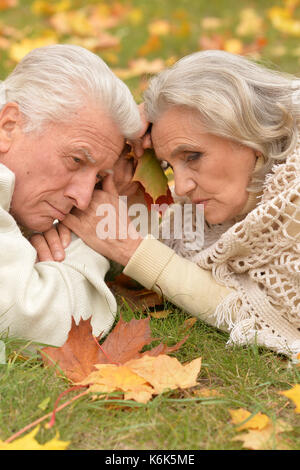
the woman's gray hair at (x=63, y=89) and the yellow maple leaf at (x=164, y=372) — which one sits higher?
the woman's gray hair at (x=63, y=89)

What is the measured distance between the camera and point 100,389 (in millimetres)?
2145

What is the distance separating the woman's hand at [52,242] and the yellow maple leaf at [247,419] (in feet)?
3.46

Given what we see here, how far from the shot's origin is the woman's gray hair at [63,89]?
102 inches

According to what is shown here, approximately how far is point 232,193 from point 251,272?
35 cm

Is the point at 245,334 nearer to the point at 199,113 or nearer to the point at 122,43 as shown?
the point at 199,113

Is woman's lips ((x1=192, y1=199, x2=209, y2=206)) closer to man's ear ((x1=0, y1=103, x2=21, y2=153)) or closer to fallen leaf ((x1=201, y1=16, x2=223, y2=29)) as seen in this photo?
man's ear ((x1=0, y1=103, x2=21, y2=153))

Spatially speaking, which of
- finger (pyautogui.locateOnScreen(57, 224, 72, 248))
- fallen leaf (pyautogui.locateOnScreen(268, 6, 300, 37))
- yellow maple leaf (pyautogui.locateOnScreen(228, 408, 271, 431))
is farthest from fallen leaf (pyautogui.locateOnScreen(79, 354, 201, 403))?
fallen leaf (pyautogui.locateOnScreen(268, 6, 300, 37))

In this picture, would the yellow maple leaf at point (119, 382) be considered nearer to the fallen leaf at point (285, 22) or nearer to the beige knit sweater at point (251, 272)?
the beige knit sweater at point (251, 272)

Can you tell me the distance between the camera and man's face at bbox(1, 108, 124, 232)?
2600 millimetres

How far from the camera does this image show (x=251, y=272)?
2.72m

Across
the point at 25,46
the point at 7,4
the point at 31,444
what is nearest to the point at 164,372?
the point at 31,444

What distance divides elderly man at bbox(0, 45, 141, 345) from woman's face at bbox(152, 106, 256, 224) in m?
0.17

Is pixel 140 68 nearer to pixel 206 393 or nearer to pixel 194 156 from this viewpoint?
pixel 194 156

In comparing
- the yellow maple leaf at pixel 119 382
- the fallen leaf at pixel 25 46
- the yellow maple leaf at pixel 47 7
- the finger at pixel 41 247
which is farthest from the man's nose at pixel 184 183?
the yellow maple leaf at pixel 47 7
